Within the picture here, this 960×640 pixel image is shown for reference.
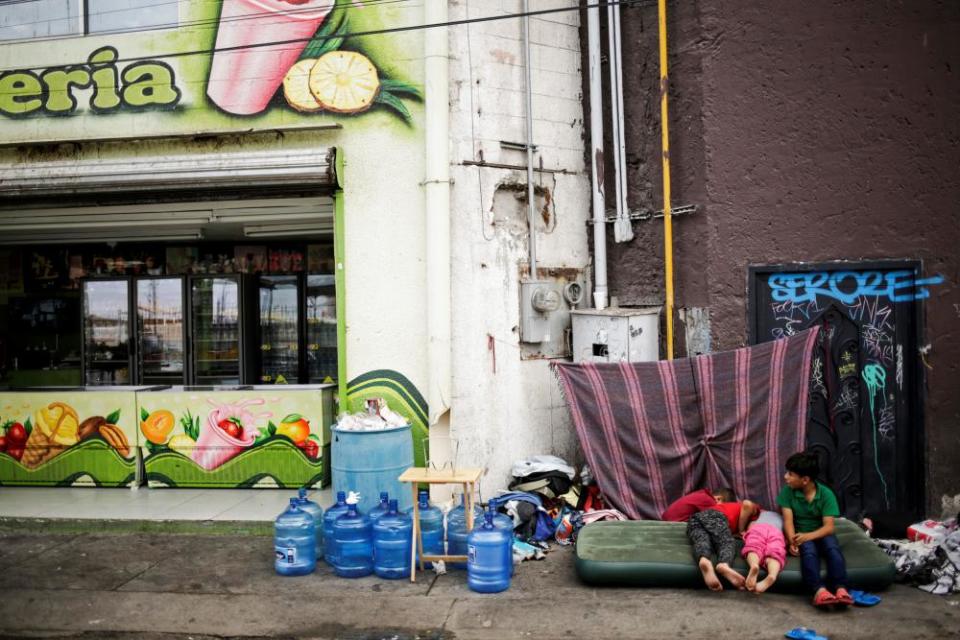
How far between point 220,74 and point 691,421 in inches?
245

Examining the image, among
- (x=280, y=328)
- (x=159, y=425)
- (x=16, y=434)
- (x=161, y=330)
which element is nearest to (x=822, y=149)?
(x=280, y=328)

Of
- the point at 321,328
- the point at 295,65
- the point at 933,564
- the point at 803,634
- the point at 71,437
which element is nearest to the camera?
the point at 803,634

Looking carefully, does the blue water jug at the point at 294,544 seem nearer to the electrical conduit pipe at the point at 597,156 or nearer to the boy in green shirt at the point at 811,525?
the electrical conduit pipe at the point at 597,156

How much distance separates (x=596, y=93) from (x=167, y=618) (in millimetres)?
6517

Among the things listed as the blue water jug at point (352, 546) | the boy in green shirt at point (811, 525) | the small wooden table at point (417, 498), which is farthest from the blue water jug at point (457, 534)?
the boy in green shirt at point (811, 525)

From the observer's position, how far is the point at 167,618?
236 inches

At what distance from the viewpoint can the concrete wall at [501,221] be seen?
27.5 feet

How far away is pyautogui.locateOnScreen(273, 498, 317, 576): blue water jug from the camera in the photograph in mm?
6848

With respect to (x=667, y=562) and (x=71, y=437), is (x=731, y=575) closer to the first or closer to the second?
(x=667, y=562)

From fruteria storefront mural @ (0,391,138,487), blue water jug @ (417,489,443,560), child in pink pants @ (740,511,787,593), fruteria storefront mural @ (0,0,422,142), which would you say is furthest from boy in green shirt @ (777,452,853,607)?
fruteria storefront mural @ (0,391,138,487)

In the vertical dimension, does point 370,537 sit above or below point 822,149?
below

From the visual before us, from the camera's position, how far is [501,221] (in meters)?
8.59

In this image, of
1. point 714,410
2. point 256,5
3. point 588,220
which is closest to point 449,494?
point 714,410

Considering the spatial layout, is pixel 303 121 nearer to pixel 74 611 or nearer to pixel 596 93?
pixel 596 93
